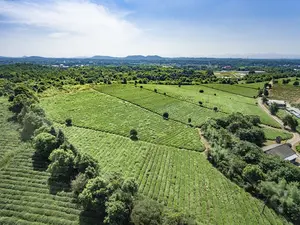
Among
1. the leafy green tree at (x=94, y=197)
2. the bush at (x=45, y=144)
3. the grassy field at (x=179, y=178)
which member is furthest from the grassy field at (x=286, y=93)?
the leafy green tree at (x=94, y=197)

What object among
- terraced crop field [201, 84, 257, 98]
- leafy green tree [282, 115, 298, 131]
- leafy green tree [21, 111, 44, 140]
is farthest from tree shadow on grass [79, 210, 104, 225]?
terraced crop field [201, 84, 257, 98]

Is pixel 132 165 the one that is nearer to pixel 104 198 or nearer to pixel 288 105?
pixel 104 198

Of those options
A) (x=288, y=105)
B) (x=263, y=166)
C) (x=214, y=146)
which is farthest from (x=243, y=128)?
(x=288, y=105)

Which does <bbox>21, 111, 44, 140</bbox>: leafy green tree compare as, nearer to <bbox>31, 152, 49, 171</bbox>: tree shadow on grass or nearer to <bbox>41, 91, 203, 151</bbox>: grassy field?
<bbox>31, 152, 49, 171</bbox>: tree shadow on grass

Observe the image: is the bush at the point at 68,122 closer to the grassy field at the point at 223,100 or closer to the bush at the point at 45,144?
the bush at the point at 45,144

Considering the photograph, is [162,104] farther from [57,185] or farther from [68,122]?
[57,185]

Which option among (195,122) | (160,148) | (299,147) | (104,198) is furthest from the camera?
(195,122)
